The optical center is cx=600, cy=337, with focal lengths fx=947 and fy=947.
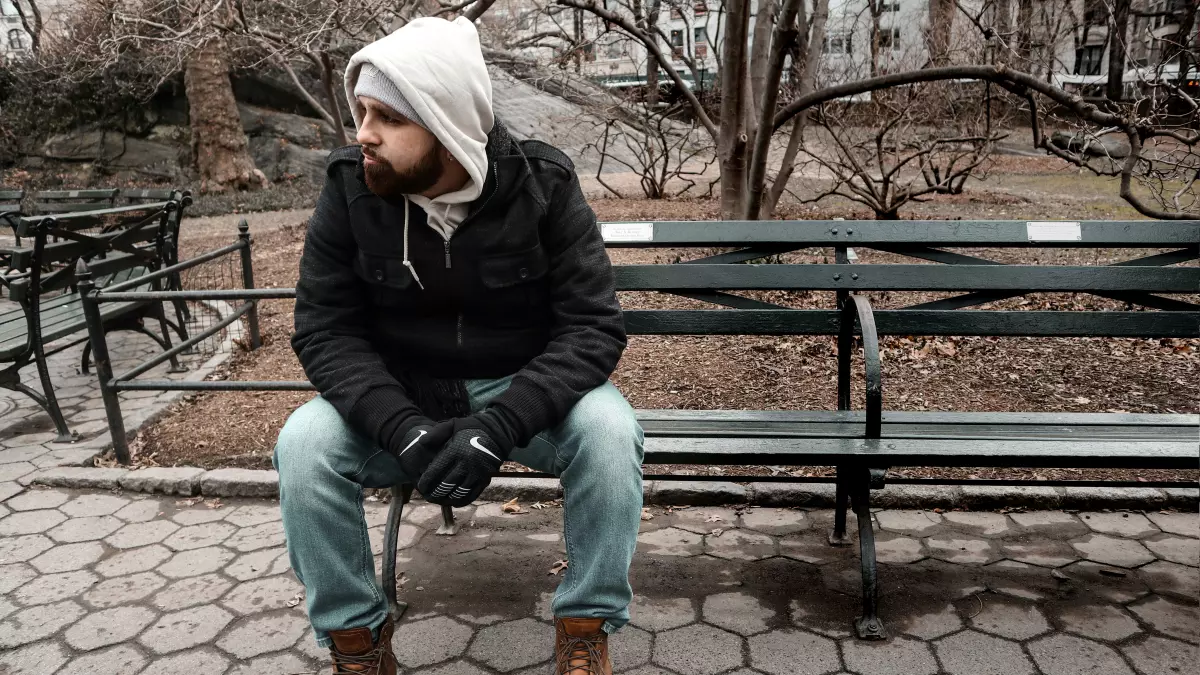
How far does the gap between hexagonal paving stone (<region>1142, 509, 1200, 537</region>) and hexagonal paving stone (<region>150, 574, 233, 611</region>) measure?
11.3 feet

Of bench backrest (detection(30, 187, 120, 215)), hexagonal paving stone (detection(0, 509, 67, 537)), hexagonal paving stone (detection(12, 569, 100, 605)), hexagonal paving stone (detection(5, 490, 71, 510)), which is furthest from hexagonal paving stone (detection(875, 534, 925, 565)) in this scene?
bench backrest (detection(30, 187, 120, 215))

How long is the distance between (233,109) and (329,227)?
16.1 meters

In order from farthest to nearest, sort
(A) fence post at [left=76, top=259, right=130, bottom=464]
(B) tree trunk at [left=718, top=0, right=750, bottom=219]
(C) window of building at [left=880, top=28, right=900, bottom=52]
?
(C) window of building at [left=880, top=28, right=900, bottom=52] → (B) tree trunk at [left=718, top=0, right=750, bottom=219] → (A) fence post at [left=76, top=259, right=130, bottom=464]

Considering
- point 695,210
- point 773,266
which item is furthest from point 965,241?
point 695,210

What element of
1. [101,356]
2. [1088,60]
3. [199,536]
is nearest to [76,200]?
[101,356]

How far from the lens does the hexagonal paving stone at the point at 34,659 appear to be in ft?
9.34

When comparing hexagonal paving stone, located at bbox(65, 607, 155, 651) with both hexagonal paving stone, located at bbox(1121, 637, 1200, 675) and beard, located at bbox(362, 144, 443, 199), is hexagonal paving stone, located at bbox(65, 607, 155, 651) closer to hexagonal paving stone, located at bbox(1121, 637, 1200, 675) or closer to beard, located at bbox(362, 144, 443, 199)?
beard, located at bbox(362, 144, 443, 199)

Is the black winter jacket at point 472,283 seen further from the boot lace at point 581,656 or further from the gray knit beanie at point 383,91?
the boot lace at point 581,656

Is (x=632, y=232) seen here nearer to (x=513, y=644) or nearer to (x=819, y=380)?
(x=513, y=644)

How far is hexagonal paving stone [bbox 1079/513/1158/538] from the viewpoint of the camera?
11.5ft

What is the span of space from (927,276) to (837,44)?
35.1 feet

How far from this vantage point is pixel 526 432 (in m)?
2.42

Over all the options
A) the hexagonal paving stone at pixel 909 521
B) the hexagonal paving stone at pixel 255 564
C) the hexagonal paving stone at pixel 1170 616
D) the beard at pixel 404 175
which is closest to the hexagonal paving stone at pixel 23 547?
the hexagonal paving stone at pixel 255 564

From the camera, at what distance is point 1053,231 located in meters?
3.39
